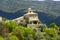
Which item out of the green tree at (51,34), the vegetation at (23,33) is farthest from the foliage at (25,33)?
the green tree at (51,34)

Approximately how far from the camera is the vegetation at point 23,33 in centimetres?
5659

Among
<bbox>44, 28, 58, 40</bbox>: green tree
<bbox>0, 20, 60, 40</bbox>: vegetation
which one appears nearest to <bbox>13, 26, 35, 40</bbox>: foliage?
<bbox>0, 20, 60, 40</bbox>: vegetation

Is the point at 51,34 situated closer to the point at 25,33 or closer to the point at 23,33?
the point at 25,33

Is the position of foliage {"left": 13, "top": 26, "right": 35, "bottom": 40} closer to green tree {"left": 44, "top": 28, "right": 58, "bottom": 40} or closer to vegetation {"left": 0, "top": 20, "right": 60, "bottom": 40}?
vegetation {"left": 0, "top": 20, "right": 60, "bottom": 40}

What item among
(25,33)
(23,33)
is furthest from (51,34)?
(23,33)

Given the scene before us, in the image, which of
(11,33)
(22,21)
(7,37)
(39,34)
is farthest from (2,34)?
(22,21)

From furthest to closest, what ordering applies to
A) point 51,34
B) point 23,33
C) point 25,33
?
point 51,34 < point 25,33 < point 23,33

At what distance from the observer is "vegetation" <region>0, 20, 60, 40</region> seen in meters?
56.6

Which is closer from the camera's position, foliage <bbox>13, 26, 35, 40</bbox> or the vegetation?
the vegetation

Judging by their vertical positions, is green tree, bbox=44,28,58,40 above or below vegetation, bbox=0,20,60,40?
below

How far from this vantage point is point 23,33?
2450 inches

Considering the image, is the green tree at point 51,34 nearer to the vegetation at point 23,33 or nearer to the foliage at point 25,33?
the vegetation at point 23,33

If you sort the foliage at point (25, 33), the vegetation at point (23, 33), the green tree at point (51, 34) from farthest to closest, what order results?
the green tree at point (51, 34) → the foliage at point (25, 33) → the vegetation at point (23, 33)

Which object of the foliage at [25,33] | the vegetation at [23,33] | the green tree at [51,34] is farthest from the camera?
the green tree at [51,34]
